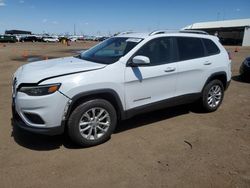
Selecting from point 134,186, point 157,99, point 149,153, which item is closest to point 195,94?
point 157,99

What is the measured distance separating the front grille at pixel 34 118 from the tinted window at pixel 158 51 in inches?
76.5

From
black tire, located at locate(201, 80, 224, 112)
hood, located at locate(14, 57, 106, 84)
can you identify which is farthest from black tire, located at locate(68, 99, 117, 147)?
black tire, located at locate(201, 80, 224, 112)

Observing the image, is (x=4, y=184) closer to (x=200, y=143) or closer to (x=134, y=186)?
(x=134, y=186)

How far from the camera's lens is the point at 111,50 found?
17.1 ft

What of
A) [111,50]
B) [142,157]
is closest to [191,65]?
[111,50]

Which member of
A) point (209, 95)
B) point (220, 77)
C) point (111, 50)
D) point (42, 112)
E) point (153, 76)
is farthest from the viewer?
point (220, 77)

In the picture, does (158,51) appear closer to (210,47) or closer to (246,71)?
(210,47)

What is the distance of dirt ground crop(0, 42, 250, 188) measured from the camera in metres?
3.52

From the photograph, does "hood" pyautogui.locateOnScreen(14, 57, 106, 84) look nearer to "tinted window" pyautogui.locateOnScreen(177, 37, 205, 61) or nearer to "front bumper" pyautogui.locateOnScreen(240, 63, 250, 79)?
"tinted window" pyautogui.locateOnScreen(177, 37, 205, 61)

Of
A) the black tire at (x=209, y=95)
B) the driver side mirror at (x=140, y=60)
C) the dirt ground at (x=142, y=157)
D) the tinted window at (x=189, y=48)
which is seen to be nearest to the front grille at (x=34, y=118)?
→ the dirt ground at (x=142, y=157)

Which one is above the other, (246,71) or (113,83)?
(113,83)

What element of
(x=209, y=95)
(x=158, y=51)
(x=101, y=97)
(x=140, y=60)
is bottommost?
(x=209, y=95)

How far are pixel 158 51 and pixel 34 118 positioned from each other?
98.2 inches

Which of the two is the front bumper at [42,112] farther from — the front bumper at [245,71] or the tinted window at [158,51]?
the front bumper at [245,71]
